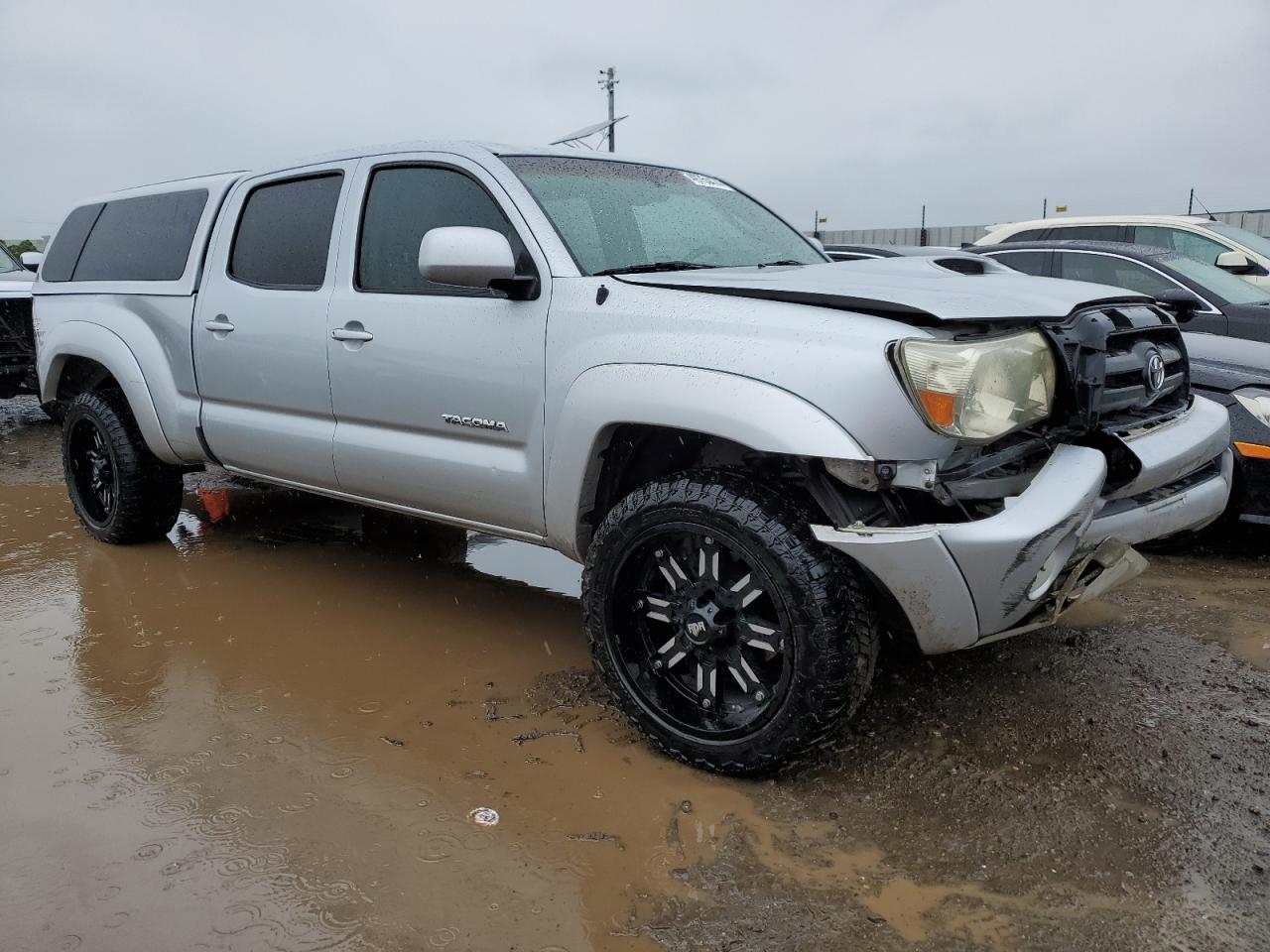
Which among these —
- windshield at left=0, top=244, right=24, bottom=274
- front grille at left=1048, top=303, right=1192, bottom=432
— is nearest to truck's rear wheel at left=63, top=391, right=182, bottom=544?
front grille at left=1048, top=303, right=1192, bottom=432

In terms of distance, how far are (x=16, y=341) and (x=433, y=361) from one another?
7075 millimetres

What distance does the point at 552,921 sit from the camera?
89.7 inches

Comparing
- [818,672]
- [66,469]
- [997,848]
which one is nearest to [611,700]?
[818,672]

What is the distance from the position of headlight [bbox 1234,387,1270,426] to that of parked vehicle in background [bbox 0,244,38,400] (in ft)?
29.1

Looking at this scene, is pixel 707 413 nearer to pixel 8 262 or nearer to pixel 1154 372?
pixel 1154 372

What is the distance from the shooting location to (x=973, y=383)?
2539mm

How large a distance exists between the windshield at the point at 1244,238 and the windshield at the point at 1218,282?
1.44m

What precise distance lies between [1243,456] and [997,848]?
2.76 metres

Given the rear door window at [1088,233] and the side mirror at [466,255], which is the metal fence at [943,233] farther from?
the side mirror at [466,255]

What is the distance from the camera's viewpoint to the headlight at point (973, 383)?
2.51m

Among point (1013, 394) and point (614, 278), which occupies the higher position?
point (614, 278)

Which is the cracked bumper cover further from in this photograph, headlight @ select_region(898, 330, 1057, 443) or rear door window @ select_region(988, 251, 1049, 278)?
rear door window @ select_region(988, 251, 1049, 278)

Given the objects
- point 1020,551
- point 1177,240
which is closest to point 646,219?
point 1020,551

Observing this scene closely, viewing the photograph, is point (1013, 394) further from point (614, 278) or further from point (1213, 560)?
point (1213, 560)
